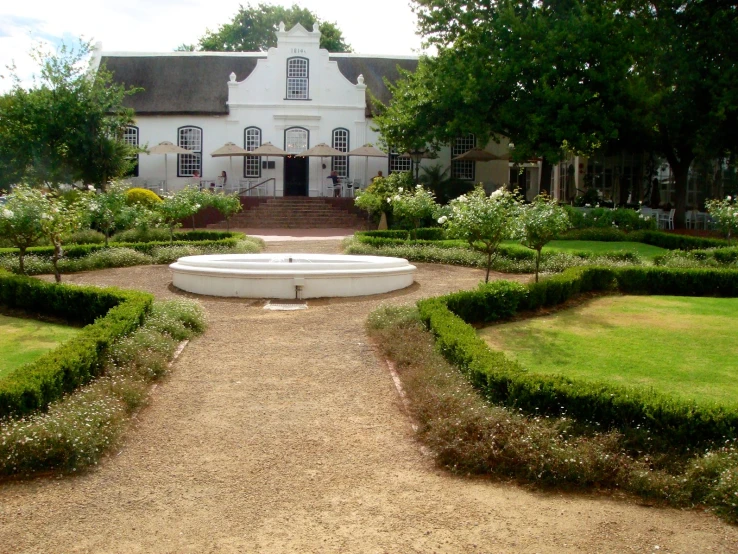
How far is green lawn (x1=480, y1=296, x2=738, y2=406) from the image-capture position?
28.3ft

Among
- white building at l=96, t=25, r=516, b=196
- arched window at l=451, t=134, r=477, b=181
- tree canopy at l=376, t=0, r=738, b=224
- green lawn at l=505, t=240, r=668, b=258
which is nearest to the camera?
green lawn at l=505, t=240, r=668, b=258

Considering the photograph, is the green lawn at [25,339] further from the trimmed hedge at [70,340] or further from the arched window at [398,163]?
the arched window at [398,163]

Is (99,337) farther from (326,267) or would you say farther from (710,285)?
(710,285)

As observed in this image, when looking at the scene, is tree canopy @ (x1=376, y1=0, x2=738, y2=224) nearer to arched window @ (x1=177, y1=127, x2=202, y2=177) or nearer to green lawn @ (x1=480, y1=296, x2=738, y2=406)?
arched window @ (x1=177, y1=127, x2=202, y2=177)

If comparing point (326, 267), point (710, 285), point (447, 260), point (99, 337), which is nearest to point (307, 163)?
point (447, 260)

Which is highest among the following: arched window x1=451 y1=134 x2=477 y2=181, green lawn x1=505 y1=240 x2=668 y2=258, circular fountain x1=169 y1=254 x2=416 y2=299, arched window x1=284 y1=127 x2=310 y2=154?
arched window x1=284 y1=127 x2=310 y2=154

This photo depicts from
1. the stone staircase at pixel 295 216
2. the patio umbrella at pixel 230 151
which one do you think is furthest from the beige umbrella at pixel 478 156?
the patio umbrella at pixel 230 151

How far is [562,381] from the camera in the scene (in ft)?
24.0

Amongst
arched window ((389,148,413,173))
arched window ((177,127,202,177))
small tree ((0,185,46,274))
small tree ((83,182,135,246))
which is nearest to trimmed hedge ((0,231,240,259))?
small tree ((83,182,135,246))

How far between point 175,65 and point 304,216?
1146 cm

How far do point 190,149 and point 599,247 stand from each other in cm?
2008

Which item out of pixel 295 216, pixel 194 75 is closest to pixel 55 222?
pixel 295 216

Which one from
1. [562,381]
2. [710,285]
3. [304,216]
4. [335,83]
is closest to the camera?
[562,381]

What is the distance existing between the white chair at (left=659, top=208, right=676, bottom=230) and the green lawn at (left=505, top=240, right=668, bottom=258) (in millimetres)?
6531
